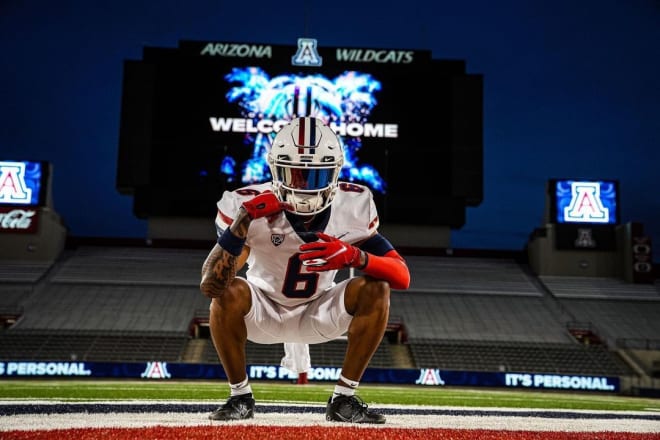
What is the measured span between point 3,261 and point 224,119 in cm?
935

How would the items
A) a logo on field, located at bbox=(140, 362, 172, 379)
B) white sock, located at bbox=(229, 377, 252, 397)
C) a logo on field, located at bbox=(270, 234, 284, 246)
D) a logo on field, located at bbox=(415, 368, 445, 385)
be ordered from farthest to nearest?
a logo on field, located at bbox=(415, 368, 445, 385), a logo on field, located at bbox=(140, 362, 172, 379), a logo on field, located at bbox=(270, 234, 284, 246), white sock, located at bbox=(229, 377, 252, 397)

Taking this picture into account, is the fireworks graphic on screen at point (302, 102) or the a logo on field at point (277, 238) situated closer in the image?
the a logo on field at point (277, 238)

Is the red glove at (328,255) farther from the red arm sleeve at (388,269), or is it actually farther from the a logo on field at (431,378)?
the a logo on field at (431,378)

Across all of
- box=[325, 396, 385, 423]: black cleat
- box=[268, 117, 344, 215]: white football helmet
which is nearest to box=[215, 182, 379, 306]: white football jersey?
box=[268, 117, 344, 215]: white football helmet

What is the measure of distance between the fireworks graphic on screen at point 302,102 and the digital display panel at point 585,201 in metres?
6.88

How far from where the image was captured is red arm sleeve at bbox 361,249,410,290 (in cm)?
371

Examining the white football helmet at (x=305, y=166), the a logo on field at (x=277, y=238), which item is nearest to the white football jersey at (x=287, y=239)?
the a logo on field at (x=277, y=238)

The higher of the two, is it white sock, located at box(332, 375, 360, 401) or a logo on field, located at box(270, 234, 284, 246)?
a logo on field, located at box(270, 234, 284, 246)

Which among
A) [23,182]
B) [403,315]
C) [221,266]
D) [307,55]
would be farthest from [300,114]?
[221,266]

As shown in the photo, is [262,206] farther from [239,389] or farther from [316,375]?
[316,375]

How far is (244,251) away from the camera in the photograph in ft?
12.9

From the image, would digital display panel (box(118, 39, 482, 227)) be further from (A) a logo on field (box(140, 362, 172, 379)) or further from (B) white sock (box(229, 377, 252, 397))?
(B) white sock (box(229, 377, 252, 397))

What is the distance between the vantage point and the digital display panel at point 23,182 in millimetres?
23094

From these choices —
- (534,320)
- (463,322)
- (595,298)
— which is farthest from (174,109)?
(595,298)
